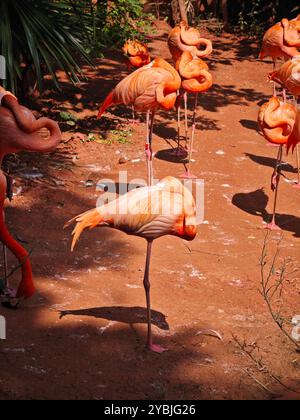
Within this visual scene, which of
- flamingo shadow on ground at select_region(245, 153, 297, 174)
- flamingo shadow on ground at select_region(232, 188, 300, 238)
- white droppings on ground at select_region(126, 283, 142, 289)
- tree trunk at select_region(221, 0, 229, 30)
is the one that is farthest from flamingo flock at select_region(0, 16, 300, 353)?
tree trunk at select_region(221, 0, 229, 30)

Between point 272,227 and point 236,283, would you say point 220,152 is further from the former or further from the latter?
point 236,283

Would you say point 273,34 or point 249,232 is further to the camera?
point 273,34

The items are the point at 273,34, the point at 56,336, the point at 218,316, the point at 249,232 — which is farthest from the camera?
the point at 273,34

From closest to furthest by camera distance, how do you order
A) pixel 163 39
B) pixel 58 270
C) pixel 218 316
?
pixel 218 316 < pixel 58 270 < pixel 163 39

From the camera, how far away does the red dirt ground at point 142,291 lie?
4.21m

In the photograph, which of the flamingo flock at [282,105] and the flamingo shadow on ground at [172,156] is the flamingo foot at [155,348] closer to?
the flamingo flock at [282,105]

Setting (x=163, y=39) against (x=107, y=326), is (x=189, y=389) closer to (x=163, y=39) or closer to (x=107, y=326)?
(x=107, y=326)

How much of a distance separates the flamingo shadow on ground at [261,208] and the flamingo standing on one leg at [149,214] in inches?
108

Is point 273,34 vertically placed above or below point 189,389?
above

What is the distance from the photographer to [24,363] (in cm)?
415

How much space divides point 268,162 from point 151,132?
2.11 m

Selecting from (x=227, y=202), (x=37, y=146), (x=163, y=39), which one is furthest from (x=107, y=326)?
(x=163, y=39)

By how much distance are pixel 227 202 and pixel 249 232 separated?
76cm

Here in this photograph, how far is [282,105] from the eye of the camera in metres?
7.14
